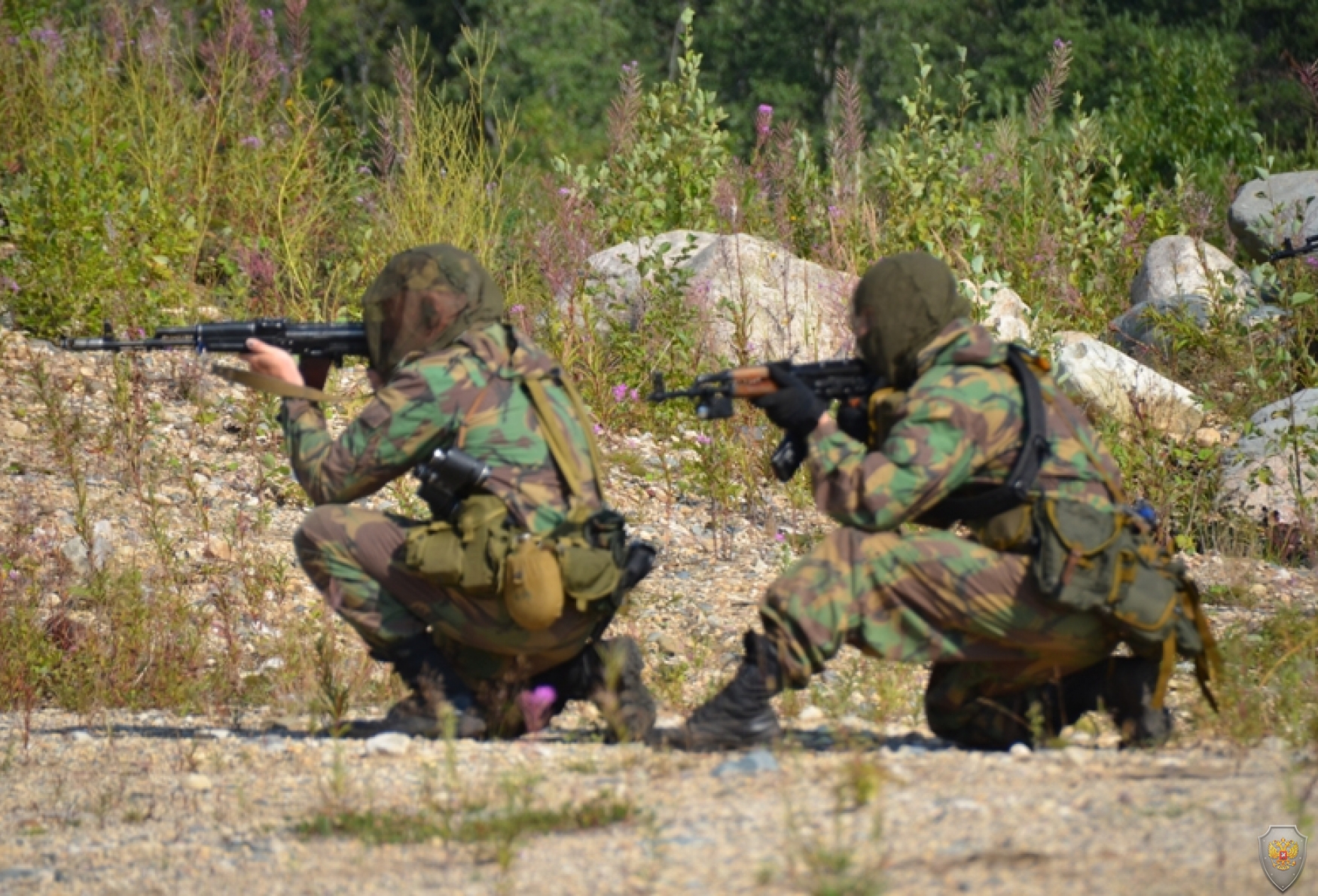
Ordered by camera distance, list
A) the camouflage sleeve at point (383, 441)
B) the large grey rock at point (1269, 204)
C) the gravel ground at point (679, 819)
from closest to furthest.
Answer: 1. the gravel ground at point (679, 819)
2. the camouflage sleeve at point (383, 441)
3. the large grey rock at point (1269, 204)

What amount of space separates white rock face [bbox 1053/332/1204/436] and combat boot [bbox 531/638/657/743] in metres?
3.58

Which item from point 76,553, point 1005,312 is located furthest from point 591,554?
point 1005,312

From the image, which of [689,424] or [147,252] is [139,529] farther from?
[689,424]

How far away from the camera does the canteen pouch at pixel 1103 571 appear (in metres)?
4.07

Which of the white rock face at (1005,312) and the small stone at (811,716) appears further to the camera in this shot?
the white rock face at (1005,312)

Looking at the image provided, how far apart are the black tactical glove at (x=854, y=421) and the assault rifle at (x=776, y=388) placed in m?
0.03

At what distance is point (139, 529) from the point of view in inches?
269

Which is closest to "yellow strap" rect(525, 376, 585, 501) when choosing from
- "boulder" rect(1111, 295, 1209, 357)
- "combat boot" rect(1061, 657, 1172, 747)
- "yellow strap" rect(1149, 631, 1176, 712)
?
"combat boot" rect(1061, 657, 1172, 747)

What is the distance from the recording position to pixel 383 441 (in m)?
4.51

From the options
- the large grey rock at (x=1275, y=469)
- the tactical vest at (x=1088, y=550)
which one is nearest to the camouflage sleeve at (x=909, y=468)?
the tactical vest at (x=1088, y=550)

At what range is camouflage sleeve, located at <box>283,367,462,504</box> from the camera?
4.50 meters

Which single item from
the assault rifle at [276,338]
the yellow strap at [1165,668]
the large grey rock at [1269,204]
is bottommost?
the yellow strap at [1165,668]

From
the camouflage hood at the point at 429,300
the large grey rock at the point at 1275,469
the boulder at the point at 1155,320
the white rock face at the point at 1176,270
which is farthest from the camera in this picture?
the white rock face at the point at 1176,270

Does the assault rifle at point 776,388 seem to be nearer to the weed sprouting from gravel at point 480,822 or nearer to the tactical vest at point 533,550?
the tactical vest at point 533,550
